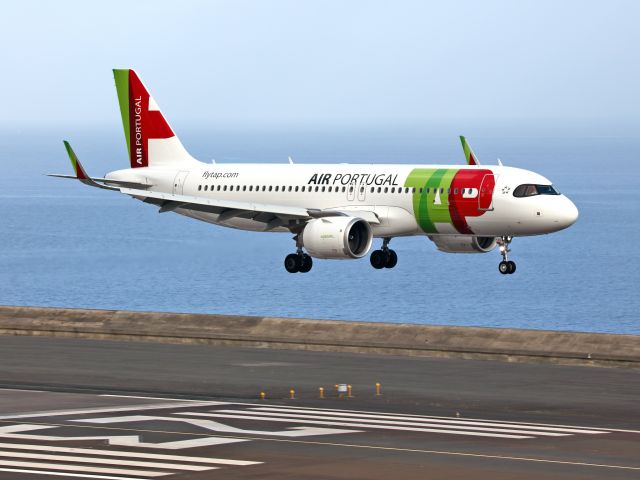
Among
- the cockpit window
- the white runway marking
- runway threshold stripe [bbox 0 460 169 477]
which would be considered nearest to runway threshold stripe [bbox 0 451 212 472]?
runway threshold stripe [bbox 0 460 169 477]

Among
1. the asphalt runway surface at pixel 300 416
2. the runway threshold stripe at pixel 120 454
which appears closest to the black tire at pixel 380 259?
the asphalt runway surface at pixel 300 416

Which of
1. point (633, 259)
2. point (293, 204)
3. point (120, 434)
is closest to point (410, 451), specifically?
point (120, 434)

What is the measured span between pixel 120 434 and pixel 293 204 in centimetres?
3795

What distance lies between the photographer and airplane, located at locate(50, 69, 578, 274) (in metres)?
69.6

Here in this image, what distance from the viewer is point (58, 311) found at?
69.1 meters

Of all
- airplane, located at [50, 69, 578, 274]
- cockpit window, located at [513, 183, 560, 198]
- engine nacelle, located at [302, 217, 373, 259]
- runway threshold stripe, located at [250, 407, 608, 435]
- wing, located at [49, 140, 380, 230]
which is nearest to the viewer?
runway threshold stripe, located at [250, 407, 608, 435]

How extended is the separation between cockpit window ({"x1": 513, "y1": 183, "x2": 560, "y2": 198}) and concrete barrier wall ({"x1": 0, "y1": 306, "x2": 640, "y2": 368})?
378 inches

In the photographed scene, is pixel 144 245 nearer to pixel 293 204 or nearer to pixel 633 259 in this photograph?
pixel 633 259

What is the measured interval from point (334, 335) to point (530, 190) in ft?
40.7

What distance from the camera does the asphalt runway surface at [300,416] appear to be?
34969 millimetres

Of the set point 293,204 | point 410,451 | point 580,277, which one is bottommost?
point 410,451

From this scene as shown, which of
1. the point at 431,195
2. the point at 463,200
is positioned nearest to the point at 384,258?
the point at 431,195

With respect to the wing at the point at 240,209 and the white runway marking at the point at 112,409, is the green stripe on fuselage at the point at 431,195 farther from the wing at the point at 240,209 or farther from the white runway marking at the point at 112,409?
the white runway marking at the point at 112,409

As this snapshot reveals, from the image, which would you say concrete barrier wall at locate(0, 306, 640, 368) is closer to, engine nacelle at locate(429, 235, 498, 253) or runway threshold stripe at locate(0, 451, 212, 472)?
engine nacelle at locate(429, 235, 498, 253)
